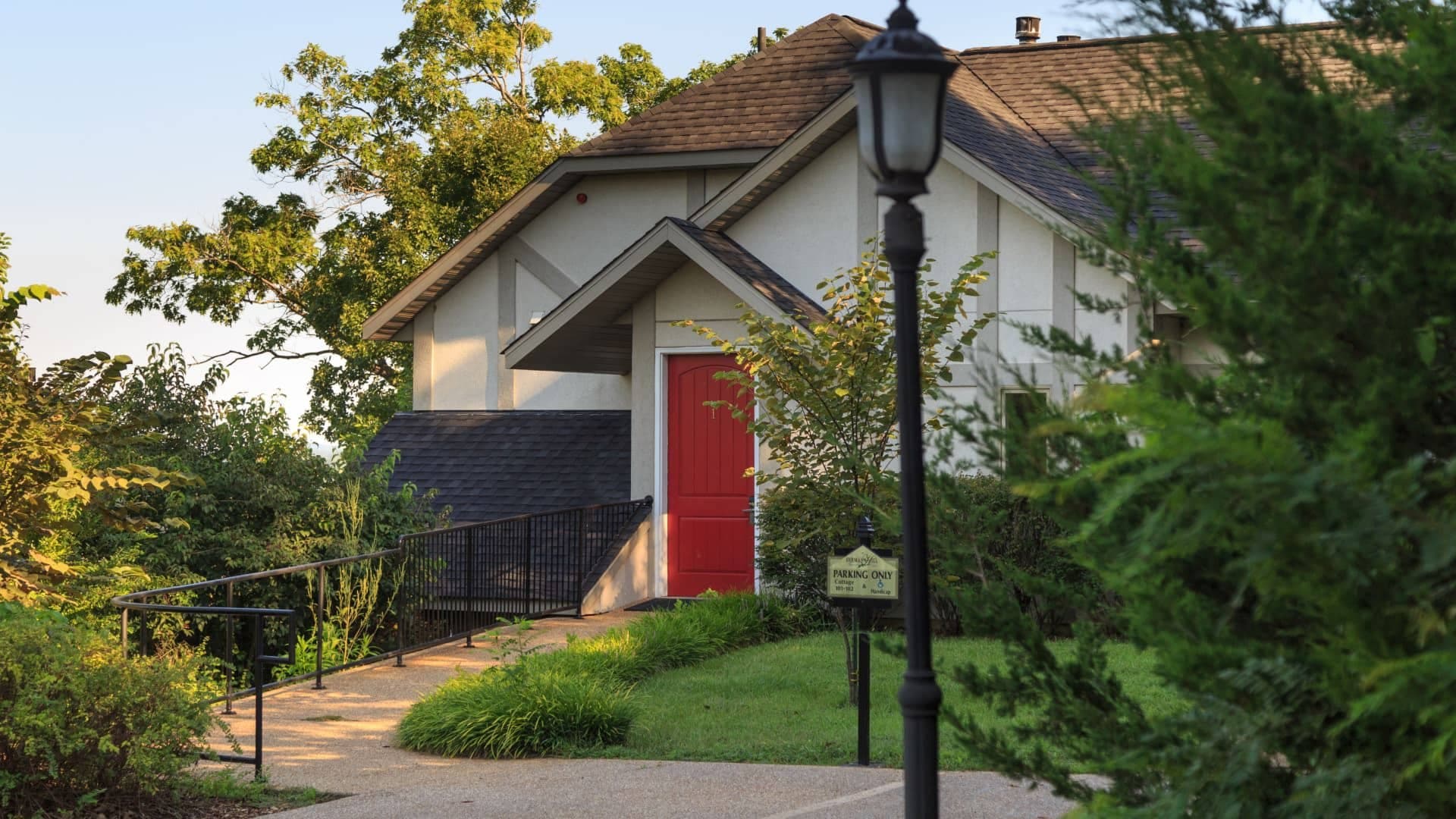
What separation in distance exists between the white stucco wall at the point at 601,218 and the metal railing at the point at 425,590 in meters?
4.83

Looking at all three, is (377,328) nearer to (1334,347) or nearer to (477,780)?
(477,780)

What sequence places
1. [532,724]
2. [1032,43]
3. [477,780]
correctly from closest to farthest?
1. [477,780]
2. [532,724]
3. [1032,43]

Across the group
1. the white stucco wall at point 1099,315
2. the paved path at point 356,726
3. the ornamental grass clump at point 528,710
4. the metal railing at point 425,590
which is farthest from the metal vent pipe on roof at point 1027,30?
the ornamental grass clump at point 528,710

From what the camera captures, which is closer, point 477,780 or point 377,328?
point 477,780

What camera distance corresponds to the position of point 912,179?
5.44 m

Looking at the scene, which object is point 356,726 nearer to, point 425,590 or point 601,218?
point 425,590

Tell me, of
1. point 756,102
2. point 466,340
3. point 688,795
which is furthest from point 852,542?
point 466,340

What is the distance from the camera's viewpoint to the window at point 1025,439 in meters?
3.88

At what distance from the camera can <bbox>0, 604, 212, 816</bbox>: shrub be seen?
25.4ft

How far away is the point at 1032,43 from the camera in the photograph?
2319 cm

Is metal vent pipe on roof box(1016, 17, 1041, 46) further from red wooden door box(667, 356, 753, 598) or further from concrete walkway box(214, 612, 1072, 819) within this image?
concrete walkway box(214, 612, 1072, 819)

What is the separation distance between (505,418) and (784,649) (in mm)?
8459

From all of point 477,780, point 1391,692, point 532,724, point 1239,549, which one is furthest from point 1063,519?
point 532,724

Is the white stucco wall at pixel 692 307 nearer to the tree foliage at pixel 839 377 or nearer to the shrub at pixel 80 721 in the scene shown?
the tree foliage at pixel 839 377
